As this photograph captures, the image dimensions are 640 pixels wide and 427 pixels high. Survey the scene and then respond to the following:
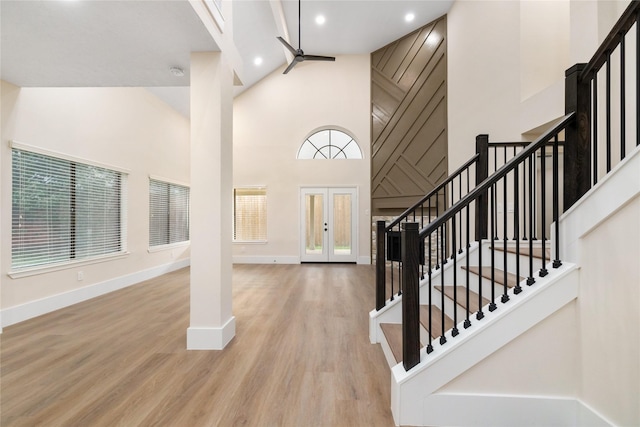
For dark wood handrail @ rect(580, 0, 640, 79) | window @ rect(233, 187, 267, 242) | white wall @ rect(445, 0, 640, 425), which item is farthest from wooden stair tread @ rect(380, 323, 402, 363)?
window @ rect(233, 187, 267, 242)

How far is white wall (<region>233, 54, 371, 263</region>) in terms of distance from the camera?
715 cm

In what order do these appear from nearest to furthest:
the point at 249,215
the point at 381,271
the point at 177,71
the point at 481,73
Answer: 1. the point at 381,271
2. the point at 177,71
3. the point at 481,73
4. the point at 249,215

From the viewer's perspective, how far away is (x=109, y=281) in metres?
4.34

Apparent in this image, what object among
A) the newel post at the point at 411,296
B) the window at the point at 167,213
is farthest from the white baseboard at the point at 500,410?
the window at the point at 167,213

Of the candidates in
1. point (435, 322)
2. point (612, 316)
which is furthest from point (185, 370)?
point (612, 316)

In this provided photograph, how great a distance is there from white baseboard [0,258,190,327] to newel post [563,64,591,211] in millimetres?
5110

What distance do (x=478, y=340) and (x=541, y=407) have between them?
0.50 meters

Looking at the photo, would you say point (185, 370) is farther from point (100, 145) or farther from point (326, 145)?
point (326, 145)

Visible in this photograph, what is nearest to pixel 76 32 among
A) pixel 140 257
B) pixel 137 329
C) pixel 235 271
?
pixel 137 329

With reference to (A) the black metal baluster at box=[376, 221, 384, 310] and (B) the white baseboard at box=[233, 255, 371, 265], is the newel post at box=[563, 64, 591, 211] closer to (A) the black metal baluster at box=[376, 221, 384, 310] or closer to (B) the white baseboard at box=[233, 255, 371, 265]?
(A) the black metal baluster at box=[376, 221, 384, 310]

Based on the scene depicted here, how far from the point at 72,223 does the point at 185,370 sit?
313cm

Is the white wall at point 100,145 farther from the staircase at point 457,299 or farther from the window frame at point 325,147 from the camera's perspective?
the staircase at point 457,299

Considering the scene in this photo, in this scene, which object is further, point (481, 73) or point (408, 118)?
point (408, 118)

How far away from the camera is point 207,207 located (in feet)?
8.15
